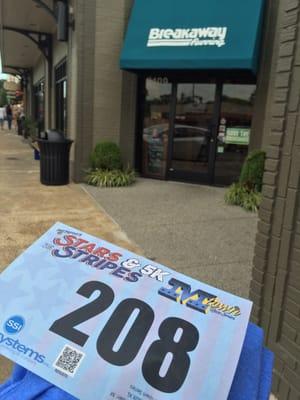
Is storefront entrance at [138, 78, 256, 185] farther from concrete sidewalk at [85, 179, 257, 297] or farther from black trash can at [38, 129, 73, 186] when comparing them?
black trash can at [38, 129, 73, 186]

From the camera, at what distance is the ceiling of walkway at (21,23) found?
36.1 ft

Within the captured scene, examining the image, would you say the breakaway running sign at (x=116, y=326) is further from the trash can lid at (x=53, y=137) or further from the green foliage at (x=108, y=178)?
the green foliage at (x=108, y=178)

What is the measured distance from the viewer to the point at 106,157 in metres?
8.84

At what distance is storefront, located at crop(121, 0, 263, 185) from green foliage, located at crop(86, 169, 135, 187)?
112 cm

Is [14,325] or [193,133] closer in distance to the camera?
[14,325]

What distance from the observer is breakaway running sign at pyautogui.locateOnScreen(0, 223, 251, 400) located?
107cm

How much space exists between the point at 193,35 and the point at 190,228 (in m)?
4.25

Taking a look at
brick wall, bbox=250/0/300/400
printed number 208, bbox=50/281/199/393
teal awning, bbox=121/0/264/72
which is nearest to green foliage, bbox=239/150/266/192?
teal awning, bbox=121/0/264/72

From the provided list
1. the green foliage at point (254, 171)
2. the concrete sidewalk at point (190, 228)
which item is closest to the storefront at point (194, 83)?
the concrete sidewalk at point (190, 228)

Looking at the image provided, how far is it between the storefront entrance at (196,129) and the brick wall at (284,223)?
640 centimetres

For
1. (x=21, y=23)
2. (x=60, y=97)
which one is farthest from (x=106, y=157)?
(x=21, y=23)

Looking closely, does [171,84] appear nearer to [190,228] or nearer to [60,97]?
[190,228]

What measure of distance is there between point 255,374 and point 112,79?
8611 millimetres

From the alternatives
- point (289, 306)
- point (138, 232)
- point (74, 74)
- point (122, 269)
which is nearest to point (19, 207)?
point (138, 232)
